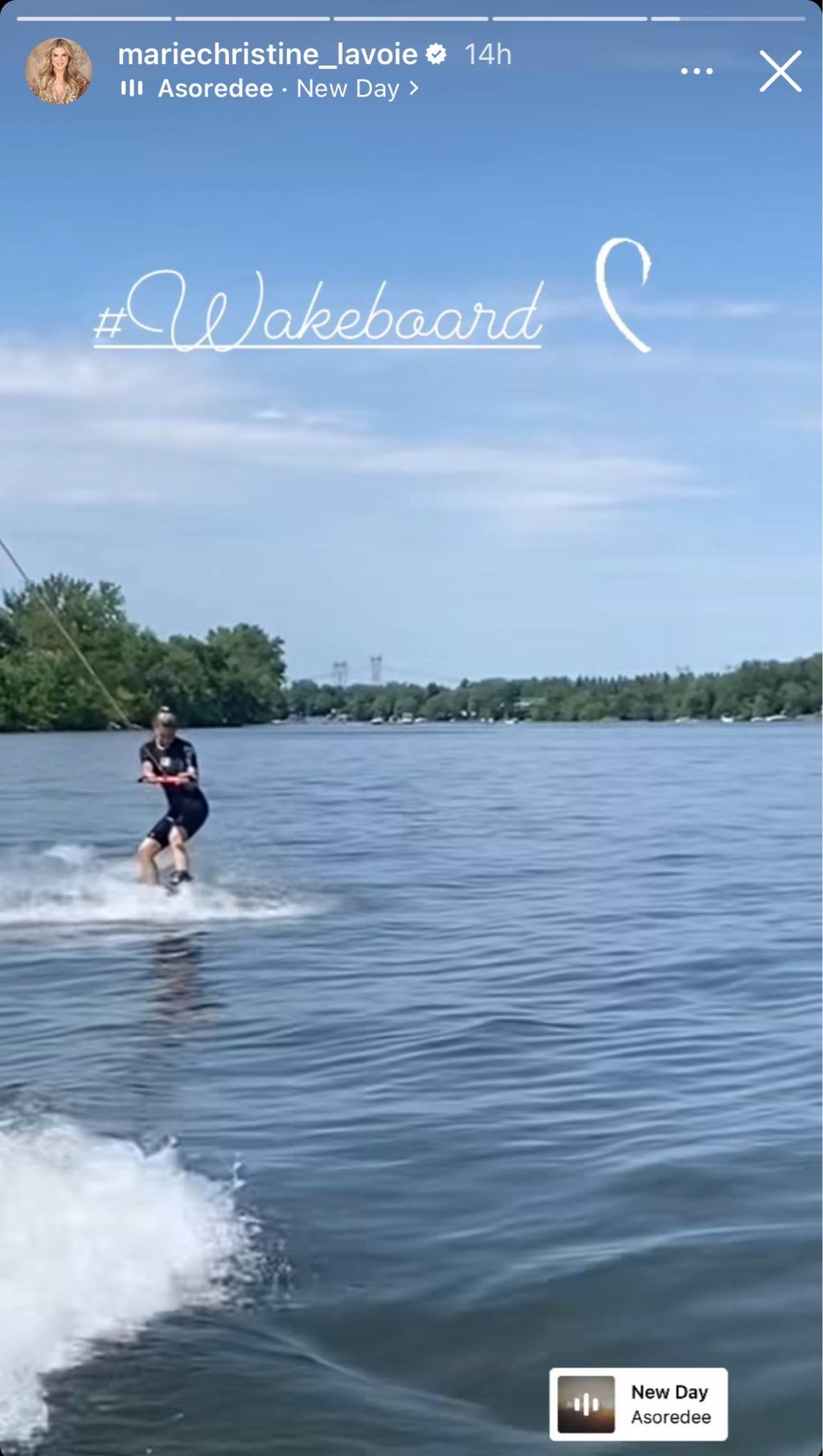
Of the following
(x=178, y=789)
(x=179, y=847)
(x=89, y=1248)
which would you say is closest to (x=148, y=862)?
(x=179, y=847)

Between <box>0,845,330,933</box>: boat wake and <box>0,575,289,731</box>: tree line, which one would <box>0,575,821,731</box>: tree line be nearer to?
<box>0,575,289,731</box>: tree line

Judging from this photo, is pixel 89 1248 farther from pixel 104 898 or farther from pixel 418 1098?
pixel 104 898

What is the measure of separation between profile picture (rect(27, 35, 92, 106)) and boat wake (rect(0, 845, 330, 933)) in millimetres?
5856

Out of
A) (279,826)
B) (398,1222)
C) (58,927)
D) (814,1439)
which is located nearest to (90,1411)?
(398,1222)

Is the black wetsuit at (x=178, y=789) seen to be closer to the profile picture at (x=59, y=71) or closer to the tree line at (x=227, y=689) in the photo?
the tree line at (x=227, y=689)

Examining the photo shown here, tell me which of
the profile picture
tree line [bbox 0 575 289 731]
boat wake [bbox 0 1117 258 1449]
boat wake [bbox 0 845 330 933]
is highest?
the profile picture

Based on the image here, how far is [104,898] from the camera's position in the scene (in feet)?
36.8

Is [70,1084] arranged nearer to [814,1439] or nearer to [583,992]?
[583,992]

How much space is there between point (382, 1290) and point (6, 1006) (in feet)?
11.9

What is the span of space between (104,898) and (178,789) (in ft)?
13.6

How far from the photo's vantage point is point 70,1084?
630 centimetres

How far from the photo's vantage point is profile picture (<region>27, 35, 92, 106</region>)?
4.39 metres

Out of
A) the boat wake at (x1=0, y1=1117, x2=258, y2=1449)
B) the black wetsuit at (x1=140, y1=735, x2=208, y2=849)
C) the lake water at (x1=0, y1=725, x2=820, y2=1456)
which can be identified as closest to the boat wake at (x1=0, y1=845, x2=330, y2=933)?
the lake water at (x1=0, y1=725, x2=820, y2=1456)

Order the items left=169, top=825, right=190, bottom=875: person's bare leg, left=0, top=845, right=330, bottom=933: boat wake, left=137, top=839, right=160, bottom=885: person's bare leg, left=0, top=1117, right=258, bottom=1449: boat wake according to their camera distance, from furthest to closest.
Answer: left=0, top=845, right=330, bottom=933: boat wake
left=137, top=839, right=160, bottom=885: person's bare leg
left=169, top=825, right=190, bottom=875: person's bare leg
left=0, top=1117, right=258, bottom=1449: boat wake
